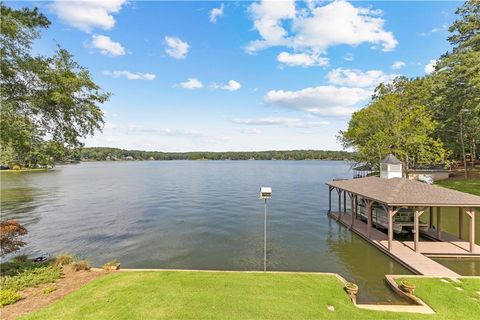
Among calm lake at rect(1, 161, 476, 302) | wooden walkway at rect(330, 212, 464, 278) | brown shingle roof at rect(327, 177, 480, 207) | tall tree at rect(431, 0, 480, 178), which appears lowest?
calm lake at rect(1, 161, 476, 302)

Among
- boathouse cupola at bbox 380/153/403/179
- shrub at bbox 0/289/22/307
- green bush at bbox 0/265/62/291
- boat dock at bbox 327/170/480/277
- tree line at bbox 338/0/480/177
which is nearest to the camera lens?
shrub at bbox 0/289/22/307

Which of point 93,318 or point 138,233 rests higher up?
point 93,318

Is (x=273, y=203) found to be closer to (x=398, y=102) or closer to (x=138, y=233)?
(x=138, y=233)

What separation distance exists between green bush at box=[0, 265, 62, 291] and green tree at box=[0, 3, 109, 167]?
4.34m

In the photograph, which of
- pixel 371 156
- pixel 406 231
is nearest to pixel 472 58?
pixel 371 156

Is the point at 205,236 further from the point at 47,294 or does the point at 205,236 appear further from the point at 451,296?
the point at 451,296

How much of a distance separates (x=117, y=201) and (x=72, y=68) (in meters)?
26.2

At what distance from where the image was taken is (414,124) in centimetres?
3469

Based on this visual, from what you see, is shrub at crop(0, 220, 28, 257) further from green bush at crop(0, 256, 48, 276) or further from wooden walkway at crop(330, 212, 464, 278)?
wooden walkway at crop(330, 212, 464, 278)

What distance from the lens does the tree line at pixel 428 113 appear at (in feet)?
92.3

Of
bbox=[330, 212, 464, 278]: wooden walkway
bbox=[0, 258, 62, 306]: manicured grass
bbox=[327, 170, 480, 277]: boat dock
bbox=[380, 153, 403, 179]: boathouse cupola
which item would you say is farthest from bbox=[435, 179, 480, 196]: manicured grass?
bbox=[0, 258, 62, 306]: manicured grass

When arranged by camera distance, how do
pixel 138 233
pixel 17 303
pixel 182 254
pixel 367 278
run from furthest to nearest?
pixel 138 233 → pixel 182 254 → pixel 367 278 → pixel 17 303

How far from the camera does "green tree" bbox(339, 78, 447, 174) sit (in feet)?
109

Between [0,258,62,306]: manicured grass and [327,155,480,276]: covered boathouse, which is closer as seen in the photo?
[0,258,62,306]: manicured grass
